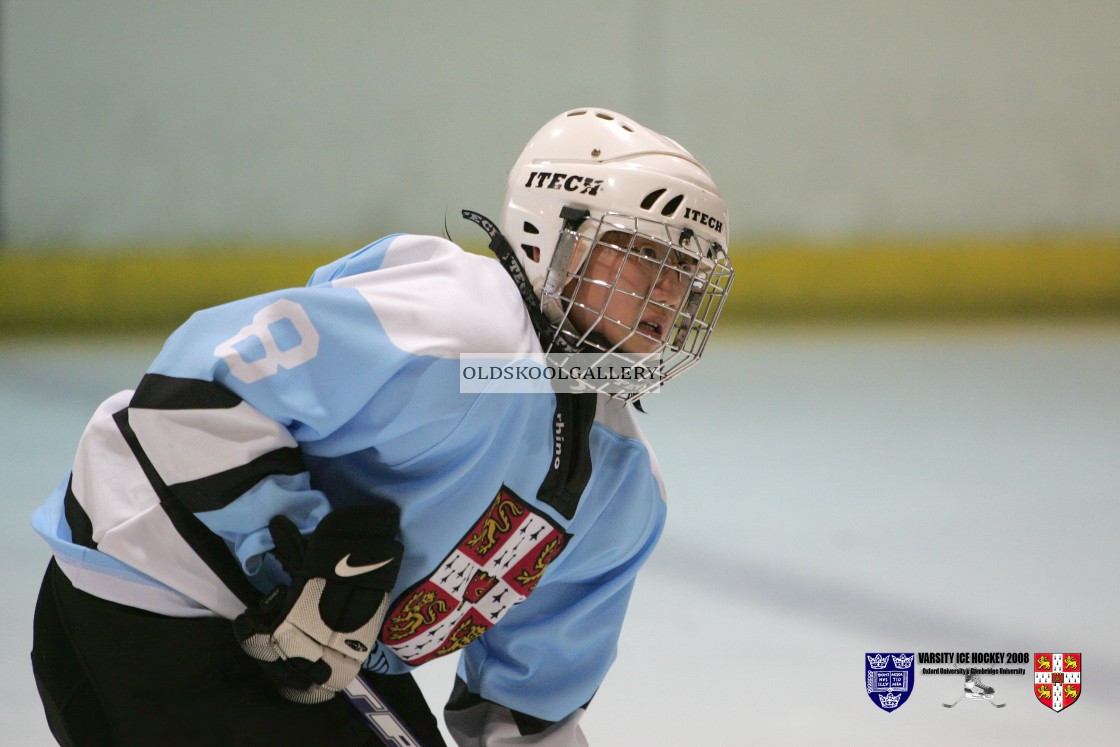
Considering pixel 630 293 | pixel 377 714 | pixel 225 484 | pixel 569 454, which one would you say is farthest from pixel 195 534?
pixel 630 293

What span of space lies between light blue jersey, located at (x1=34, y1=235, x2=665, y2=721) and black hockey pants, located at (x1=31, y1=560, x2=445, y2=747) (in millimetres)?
29

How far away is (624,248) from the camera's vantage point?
160 cm

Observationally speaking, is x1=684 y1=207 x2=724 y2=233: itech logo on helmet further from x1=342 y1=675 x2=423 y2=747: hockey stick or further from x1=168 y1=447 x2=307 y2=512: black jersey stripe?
x1=342 y1=675 x2=423 y2=747: hockey stick

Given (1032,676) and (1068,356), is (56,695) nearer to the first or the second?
(1032,676)

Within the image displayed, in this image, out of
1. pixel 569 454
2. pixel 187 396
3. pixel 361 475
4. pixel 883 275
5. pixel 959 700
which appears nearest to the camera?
pixel 187 396

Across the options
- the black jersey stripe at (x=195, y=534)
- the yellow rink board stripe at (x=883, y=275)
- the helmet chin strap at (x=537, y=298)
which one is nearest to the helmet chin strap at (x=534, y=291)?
the helmet chin strap at (x=537, y=298)

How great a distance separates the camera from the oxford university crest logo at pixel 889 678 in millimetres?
2201

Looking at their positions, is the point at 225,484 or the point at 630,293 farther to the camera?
the point at 630,293

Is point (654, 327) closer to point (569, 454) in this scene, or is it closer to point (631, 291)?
point (631, 291)

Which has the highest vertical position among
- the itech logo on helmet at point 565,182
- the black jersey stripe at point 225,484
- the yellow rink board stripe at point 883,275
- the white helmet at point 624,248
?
the yellow rink board stripe at point 883,275

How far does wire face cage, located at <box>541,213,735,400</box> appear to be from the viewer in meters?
1.53

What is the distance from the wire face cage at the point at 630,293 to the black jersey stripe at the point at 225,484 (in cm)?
41

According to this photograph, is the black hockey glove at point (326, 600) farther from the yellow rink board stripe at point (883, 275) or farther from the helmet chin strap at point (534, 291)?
the yellow rink board stripe at point (883, 275)

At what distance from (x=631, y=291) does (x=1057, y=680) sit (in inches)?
51.7
